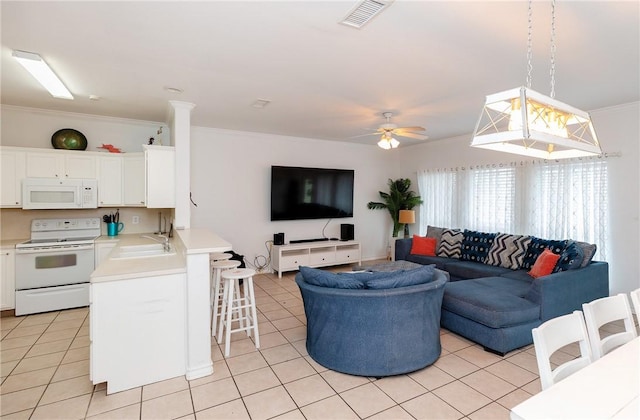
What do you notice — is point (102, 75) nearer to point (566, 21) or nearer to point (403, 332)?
point (403, 332)

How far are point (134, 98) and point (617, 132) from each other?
580 cm

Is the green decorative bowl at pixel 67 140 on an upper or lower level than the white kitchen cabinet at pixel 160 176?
upper

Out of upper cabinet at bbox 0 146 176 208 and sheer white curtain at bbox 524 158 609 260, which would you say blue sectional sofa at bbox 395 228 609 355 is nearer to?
sheer white curtain at bbox 524 158 609 260

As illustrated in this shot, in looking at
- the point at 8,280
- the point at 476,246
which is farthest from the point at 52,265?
the point at 476,246

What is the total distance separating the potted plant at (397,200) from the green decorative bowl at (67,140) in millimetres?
5095

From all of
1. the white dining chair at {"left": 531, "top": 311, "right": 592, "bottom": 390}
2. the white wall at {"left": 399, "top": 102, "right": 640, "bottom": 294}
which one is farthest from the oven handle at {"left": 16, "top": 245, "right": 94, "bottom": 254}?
the white wall at {"left": 399, "top": 102, "right": 640, "bottom": 294}

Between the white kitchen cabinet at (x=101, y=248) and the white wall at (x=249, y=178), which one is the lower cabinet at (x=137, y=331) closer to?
the white kitchen cabinet at (x=101, y=248)

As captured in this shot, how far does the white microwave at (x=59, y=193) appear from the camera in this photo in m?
3.81

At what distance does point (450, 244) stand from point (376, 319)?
10.6 ft

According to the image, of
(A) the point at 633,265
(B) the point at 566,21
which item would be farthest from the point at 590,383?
(A) the point at 633,265

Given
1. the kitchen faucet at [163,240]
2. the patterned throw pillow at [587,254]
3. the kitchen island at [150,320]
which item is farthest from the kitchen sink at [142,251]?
the patterned throw pillow at [587,254]

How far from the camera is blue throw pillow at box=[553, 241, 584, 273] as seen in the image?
3395 millimetres

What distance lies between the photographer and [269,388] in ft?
7.70

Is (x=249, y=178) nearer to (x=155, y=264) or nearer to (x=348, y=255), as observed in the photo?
(x=348, y=255)
